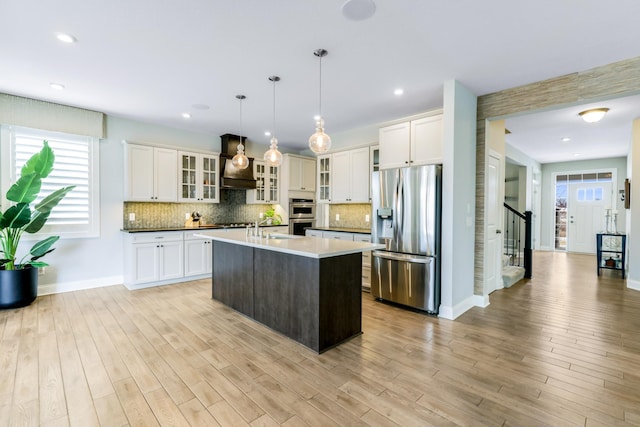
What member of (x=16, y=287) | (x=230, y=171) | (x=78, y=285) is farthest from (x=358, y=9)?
(x=78, y=285)

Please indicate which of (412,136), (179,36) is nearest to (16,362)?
(179,36)

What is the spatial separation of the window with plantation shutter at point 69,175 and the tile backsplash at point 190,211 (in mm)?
526

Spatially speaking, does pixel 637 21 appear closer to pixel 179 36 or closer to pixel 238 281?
pixel 179 36

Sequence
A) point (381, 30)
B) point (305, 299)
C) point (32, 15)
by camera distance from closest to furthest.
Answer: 1. point (32, 15)
2. point (381, 30)
3. point (305, 299)

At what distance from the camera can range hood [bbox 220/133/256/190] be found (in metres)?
6.01

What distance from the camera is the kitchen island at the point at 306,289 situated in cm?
274

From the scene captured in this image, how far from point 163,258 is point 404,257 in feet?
12.6

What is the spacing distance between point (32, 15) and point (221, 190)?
3.95 meters

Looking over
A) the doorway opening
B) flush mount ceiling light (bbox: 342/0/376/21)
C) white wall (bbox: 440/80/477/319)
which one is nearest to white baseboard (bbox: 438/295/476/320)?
white wall (bbox: 440/80/477/319)

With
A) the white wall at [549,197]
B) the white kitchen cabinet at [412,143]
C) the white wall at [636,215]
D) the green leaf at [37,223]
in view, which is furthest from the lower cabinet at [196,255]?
the white wall at [549,197]

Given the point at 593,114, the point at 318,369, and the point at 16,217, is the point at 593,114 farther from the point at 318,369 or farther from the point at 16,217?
the point at 16,217

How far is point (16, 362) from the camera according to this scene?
251 cm

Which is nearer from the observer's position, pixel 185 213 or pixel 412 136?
pixel 412 136

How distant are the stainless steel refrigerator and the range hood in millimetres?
3059
